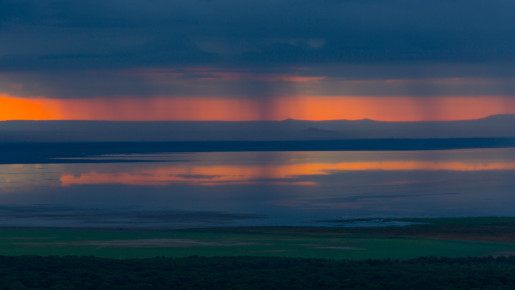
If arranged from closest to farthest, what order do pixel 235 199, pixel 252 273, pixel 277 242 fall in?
1. pixel 252 273
2. pixel 277 242
3. pixel 235 199

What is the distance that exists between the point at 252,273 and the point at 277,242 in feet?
22.3

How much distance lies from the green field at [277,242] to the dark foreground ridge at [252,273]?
217cm

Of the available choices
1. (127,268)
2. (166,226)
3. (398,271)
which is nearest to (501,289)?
(398,271)

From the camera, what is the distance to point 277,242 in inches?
1038

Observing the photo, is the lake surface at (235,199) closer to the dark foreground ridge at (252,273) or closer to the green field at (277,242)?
the green field at (277,242)

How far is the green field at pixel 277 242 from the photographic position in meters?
24.2

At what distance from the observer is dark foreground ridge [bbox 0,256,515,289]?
18.3 metres

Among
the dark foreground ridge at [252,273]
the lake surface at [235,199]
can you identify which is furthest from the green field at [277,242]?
the lake surface at [235,199]

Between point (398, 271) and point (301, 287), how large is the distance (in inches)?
119

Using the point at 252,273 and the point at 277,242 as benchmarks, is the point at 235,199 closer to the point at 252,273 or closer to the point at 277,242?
the point at 277,242

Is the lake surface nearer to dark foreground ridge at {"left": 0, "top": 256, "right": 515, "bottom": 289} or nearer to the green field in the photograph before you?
the green field

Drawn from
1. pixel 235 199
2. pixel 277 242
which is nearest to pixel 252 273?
pixel 277 242

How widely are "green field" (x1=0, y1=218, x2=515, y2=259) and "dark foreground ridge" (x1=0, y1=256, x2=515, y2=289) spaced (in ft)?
7.11

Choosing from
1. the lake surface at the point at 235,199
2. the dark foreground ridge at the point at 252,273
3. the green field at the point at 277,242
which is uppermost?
the lake surface at the point at 235,199
